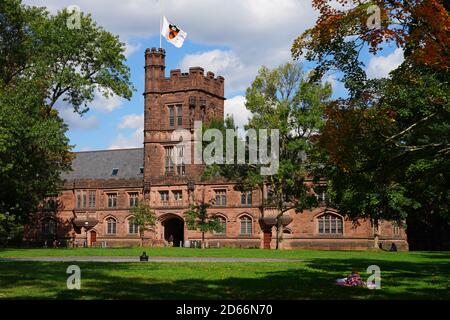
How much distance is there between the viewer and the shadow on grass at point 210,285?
13633 mm

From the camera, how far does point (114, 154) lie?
250 feet

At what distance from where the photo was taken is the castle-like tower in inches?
2687

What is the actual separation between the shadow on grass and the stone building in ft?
138

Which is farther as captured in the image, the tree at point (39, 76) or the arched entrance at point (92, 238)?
the arched entrance at point (92, 238)

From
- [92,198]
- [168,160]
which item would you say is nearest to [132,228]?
[92,198]

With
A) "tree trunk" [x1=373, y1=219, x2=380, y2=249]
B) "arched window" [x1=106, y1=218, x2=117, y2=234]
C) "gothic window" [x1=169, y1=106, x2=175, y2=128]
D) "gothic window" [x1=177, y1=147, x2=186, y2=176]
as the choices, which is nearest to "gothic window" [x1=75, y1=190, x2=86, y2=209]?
"arched window" [x1=106, y1=218, x2=117, y2=234]

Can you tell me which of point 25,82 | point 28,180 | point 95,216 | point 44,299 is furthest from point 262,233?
point 44,299

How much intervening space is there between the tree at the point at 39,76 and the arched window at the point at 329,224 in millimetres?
29815

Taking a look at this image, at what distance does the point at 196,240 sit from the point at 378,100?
47632mm

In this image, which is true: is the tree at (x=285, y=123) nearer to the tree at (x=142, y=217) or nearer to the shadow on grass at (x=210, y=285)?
the tree at (x=142, y=217)

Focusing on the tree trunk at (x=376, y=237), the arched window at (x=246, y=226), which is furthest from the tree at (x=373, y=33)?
the arched window at (x=246, y=226)

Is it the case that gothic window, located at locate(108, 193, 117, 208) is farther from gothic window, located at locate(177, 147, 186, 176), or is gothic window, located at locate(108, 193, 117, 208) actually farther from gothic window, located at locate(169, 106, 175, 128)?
gothic window, located at locate(169, 106, 175, 128)

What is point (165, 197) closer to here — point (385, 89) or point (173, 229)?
point (173, 229)

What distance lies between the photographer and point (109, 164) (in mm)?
75562
